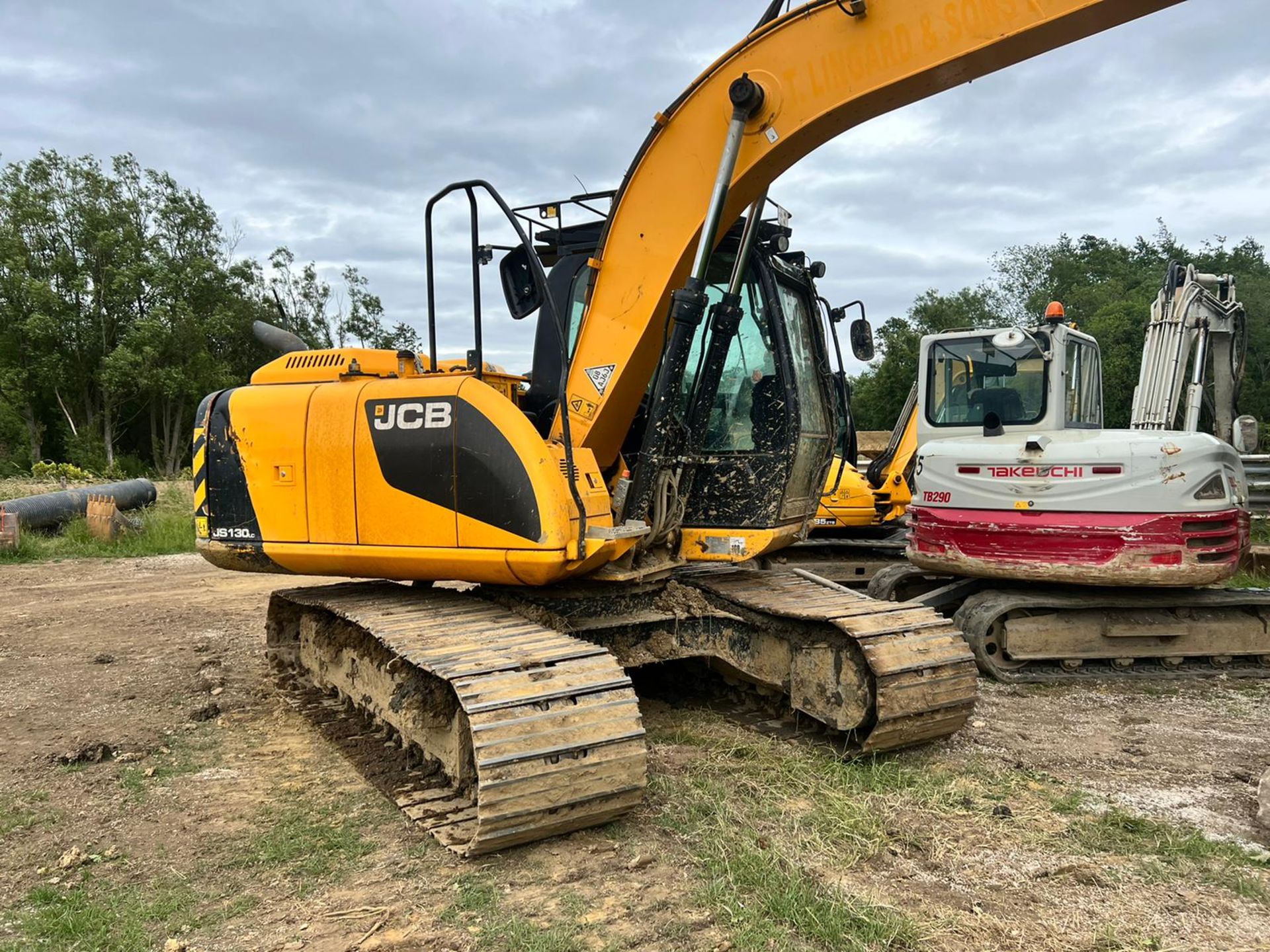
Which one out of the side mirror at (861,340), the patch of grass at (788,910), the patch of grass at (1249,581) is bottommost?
the patch of grass at (788,910)

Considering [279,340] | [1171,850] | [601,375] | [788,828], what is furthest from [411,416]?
[1171,850]

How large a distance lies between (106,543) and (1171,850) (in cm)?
1428

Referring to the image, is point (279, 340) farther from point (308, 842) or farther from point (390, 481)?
point (308, 842)

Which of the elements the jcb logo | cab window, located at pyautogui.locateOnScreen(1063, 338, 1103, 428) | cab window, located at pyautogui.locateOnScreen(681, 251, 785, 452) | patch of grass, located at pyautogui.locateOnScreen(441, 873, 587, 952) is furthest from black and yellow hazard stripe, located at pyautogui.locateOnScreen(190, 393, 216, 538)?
cab window, located at pyautogui.locateOnScreen(1063, 338, 1103, 428)

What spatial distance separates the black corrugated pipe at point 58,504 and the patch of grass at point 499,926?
13.4m

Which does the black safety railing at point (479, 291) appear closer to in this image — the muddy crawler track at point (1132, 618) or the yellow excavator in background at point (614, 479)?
the yellow excavator in background at point (614, 479)

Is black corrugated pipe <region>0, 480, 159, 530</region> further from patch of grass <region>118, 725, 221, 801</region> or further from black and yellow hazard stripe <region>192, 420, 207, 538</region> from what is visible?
patch of grass <region>118, 725, 221, 801</region>

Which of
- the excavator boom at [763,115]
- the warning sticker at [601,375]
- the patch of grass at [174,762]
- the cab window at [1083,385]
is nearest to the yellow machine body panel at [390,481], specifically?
the warning sticker at [601,375]

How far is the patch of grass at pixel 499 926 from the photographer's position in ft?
9.61

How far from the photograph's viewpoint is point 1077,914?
3.10m

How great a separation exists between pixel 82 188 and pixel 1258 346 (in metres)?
40.1

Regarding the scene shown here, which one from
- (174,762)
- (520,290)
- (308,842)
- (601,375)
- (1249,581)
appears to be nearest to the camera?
(308,842)

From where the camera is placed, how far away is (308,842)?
12.3ft

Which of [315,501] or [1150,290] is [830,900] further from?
[1150,290]
